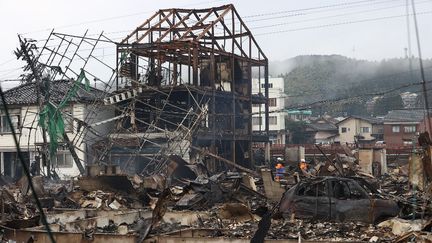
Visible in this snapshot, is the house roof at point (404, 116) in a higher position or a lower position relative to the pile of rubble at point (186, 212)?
higher

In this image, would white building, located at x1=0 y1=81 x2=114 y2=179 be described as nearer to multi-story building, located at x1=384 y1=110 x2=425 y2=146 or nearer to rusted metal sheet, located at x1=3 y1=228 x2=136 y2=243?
rusted metal sheet, located at x1=3 y1=228 x2=136 y2=243

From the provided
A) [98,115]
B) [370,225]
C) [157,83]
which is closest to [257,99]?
[157,83]

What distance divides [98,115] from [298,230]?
88.6ft

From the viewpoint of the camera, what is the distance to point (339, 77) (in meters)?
155

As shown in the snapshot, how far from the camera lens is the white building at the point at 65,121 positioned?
36406 millimetres

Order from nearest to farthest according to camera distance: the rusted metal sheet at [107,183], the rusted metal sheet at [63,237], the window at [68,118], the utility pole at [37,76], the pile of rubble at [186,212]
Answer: the rusted metal sheet at [63,237]
the pile of rubble at [186,212]
the rusted metal sheet at [107,183]
the utility pole at [37,76]
the window at [68,118]

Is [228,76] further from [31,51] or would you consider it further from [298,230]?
[298,230]

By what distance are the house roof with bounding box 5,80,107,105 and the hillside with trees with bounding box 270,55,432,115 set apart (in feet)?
229

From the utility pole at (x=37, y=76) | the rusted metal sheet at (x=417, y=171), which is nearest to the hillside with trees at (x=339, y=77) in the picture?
the utility pole at (x=37, y=76)

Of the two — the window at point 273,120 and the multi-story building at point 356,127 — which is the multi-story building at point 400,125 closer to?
the multi-story building at point 356,127

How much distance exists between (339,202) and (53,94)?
88.9 ft

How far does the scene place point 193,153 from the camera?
3341 centimetres

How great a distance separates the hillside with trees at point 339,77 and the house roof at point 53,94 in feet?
229

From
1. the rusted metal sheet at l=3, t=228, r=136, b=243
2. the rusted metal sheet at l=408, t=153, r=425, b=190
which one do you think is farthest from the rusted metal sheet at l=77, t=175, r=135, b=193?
the rusted metal sheet at l=408, t=153, r=425, b=190
